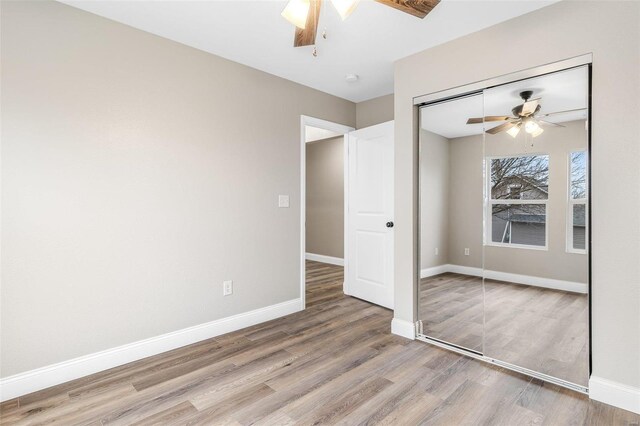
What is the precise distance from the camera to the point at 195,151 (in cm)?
279

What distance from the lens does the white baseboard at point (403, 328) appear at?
9.45ft

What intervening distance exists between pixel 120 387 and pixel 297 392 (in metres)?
1.18

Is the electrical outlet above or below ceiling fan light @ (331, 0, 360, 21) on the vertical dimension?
below

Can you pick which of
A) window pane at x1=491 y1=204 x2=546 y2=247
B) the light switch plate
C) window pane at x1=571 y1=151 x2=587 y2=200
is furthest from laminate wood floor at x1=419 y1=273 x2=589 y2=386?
the light switch plate

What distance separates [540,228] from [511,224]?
0.61 feet

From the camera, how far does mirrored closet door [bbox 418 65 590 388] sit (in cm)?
210

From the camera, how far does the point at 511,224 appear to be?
243 centimetres

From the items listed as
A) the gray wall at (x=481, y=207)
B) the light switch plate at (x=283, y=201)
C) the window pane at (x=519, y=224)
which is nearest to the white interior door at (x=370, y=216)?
the gray wall at (x=481, y=207)

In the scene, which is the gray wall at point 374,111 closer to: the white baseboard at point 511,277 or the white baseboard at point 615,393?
the white baseboard at point 511,277

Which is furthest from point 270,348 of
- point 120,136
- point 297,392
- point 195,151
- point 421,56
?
point 421,56

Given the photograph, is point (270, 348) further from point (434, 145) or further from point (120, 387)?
point (434, 145)

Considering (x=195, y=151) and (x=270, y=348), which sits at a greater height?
(x=195, y=151)

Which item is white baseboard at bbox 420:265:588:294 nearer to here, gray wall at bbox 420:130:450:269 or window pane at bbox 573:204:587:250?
gray wall at bbox 420:130:450:269

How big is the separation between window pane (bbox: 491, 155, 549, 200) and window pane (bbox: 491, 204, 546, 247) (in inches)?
3.1
